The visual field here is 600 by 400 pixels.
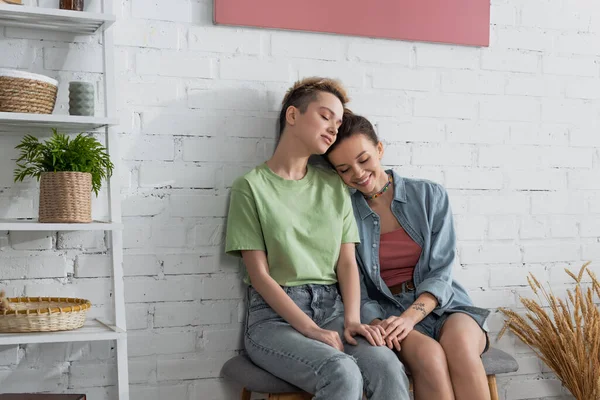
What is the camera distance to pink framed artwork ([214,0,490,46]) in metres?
2.47

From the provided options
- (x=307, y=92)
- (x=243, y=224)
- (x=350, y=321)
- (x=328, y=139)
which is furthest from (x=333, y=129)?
(x=350, y=321)

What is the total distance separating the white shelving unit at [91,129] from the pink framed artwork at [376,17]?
16.3 inches

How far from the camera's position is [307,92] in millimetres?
2432

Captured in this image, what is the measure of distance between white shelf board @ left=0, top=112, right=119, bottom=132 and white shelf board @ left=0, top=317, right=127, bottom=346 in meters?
0.57

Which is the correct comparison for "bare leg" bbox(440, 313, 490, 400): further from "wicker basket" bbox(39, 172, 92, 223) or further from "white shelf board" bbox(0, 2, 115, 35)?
"white shelf board" bbox(0, 2, 115, 35)

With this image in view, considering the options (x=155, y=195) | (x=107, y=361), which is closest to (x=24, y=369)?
(x=107, y=361)

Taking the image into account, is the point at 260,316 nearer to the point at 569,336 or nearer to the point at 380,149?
the point at 380,149

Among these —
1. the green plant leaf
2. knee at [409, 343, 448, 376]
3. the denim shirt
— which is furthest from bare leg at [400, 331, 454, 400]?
the green plant leaf

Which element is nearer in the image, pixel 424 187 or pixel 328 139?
pixel 328 139

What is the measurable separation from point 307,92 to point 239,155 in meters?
0.30

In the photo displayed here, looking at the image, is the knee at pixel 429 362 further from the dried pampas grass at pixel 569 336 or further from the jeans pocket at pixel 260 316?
the dried pampas grass at pixel 569 336

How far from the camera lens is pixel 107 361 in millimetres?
2393

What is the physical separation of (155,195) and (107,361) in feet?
1.73

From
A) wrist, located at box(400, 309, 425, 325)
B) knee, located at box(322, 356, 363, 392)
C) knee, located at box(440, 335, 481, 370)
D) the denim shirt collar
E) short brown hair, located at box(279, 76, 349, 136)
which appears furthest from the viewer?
the denim shirt collar
